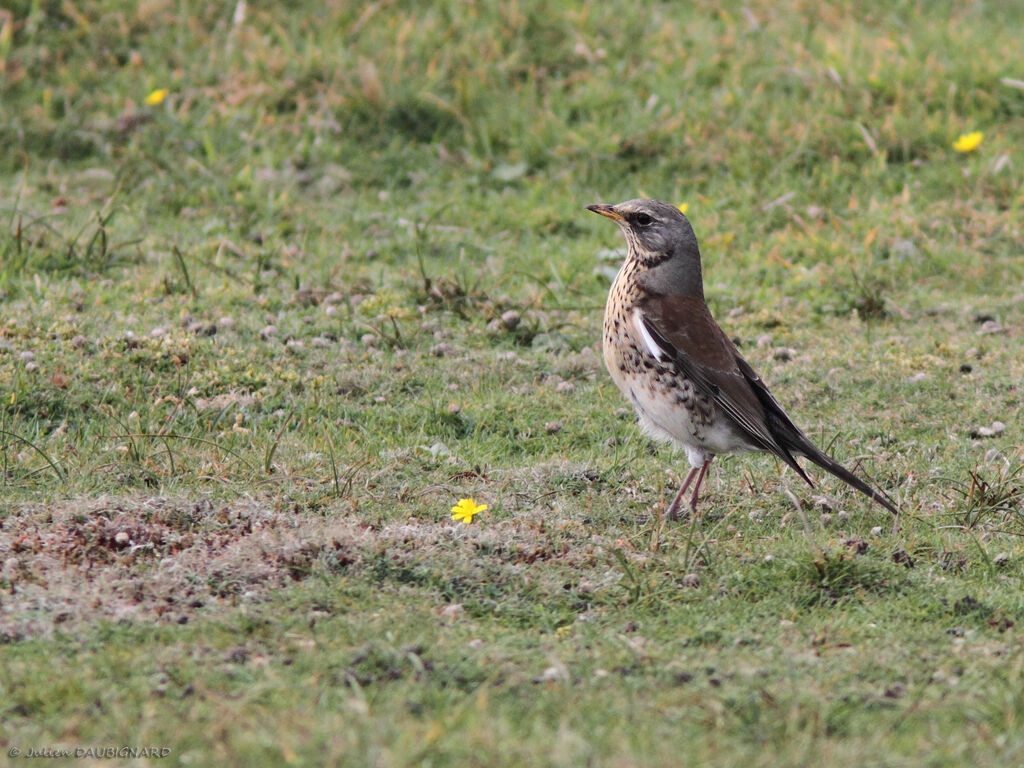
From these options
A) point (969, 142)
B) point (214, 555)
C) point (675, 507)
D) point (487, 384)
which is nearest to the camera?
point (214, 555)

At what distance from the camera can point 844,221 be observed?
913 centimetres

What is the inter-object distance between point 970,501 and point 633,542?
151cm

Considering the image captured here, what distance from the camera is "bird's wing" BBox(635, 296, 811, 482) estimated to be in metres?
5.69

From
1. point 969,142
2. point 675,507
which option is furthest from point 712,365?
point 969,142

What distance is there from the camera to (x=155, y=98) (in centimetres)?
1013

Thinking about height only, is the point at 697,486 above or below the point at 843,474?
below

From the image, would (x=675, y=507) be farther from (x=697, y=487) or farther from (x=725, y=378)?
(x=725, y=378)

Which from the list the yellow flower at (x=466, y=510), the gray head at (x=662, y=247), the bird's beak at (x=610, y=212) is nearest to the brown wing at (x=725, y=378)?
the gray head at (x=662, y=247)

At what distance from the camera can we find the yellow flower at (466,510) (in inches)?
212

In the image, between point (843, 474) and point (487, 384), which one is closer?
point (843, 474)

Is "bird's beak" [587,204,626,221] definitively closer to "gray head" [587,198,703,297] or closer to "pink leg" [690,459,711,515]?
"gray head" [587,198,703,297]

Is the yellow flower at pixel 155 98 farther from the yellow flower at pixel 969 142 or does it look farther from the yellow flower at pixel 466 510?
the yellow flower at pixel 969 142

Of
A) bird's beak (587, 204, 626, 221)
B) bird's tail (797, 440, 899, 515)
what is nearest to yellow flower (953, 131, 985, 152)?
bird's beak (587, 204, 626, 221)

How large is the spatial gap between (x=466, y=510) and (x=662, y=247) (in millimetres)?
1810
